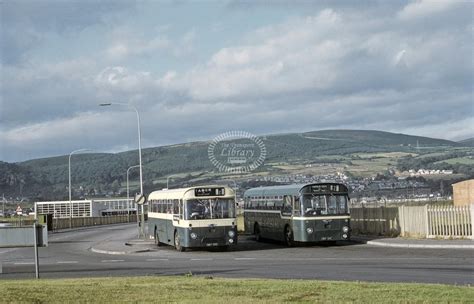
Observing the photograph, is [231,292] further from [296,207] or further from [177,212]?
[296,207]

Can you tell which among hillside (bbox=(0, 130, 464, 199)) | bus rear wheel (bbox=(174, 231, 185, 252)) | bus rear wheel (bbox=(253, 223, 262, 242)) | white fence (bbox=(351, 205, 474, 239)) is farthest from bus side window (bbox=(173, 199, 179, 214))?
hillside (bbox=(0, 130, 464, 199))

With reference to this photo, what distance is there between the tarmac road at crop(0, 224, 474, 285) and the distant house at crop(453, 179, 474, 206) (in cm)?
1666

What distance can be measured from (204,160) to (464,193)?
319 ft

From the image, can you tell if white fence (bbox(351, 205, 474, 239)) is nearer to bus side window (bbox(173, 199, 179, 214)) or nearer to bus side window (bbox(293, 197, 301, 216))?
bus side window (bbox(293, 197, 301, 216))

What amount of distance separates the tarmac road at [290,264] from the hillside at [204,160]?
80.2m

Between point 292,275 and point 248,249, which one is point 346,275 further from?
point 248,249

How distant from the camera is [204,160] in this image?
144 meters

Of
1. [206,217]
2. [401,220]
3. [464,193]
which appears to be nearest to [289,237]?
[206,217]

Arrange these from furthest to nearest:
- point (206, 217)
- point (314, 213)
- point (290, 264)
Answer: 1. point (314, 213)
2. point (206, 217)
3. point (290, 264)

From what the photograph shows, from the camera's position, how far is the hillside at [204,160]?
440ft

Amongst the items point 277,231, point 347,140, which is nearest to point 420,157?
point 347,140

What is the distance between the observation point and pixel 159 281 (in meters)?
17.1

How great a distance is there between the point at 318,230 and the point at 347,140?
148015mm

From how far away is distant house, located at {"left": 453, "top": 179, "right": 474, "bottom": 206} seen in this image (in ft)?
157
